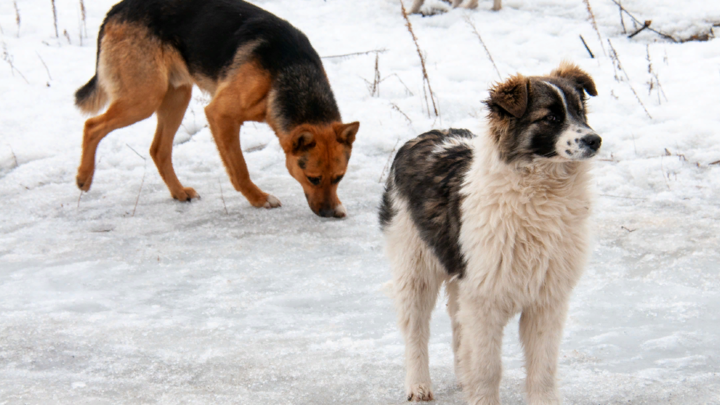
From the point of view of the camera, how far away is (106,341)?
12.3 feet

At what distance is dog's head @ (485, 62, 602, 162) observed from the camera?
2.84 metres

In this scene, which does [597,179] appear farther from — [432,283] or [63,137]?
[63,137]

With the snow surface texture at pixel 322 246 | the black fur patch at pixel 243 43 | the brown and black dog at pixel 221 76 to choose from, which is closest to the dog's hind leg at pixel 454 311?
the snow surface texture at pixel 322 246

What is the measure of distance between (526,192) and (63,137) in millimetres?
6357

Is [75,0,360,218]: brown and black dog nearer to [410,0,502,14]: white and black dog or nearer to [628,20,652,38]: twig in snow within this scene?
[410,0,502,14]: white and black dog

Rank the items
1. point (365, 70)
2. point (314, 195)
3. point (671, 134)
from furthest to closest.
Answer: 1. point (365, 70)
2. point (671, 134)
3. point (314, 195)

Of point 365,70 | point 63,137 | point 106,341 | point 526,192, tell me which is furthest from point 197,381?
point 365,70

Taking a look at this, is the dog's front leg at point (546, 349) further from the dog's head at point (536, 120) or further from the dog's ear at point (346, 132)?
the dog's ear at point (346, 132)

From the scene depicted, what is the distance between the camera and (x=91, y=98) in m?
6.71

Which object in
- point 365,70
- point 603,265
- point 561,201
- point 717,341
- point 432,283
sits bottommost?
point 365,70

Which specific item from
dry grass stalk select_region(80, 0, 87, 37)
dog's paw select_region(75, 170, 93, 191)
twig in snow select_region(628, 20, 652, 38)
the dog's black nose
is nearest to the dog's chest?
the dog's black nose

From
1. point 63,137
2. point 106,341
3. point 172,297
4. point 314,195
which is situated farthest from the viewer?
point 63,137

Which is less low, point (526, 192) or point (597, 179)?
point (526, 192)

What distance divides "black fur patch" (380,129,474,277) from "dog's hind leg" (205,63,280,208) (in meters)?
2.77
